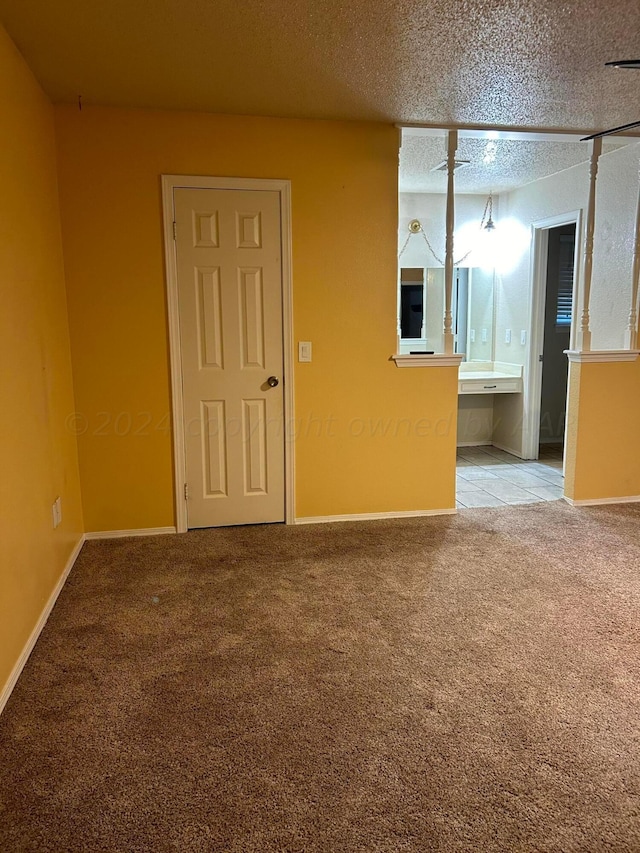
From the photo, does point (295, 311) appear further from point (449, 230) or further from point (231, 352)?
point (449, 230)

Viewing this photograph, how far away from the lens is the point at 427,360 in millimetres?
3895

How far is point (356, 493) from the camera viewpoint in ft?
13.0

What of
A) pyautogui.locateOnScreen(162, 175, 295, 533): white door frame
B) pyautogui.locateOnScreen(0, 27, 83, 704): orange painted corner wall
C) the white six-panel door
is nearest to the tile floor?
pyautogui.locateOnScreen(162, 175, 295, 533): white door frame

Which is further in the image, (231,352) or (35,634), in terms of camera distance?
(231,352)

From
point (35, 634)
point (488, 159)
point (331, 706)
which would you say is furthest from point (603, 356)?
point (35, 634)

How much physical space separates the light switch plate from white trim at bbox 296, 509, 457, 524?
1.01 metres

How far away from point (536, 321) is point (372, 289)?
7.49 ft

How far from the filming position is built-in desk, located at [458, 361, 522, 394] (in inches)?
217

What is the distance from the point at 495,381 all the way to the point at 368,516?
7.52 ft

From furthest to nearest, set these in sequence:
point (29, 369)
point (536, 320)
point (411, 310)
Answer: point (411, 310) < point (536, 320) < point (29, 369)

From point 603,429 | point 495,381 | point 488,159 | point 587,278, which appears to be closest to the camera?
point 587,278

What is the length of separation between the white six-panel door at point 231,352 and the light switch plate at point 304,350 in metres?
0.12

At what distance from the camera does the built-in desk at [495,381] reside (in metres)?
5.52

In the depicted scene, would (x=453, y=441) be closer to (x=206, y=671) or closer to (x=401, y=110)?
(x=401, y=110)
